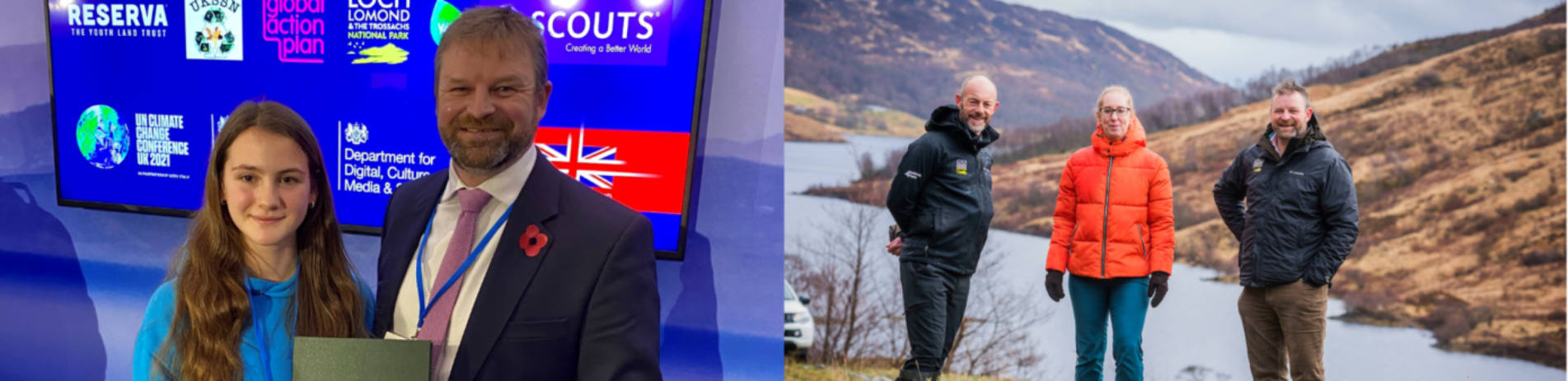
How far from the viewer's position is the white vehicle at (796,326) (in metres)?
5.20

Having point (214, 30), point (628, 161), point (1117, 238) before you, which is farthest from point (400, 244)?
point (214, 30)

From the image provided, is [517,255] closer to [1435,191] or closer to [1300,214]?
[1300,214]

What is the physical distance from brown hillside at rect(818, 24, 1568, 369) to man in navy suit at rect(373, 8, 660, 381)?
4.33m

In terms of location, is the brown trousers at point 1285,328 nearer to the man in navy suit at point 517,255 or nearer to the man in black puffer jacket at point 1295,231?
the man in black puffer jacket at point 1295,231

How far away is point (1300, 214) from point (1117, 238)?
579mm

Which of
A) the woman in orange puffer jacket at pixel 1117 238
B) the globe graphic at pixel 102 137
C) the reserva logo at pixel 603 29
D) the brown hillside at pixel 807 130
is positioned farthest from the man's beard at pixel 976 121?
the globe graphic at pixel 102 137

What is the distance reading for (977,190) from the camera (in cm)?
322

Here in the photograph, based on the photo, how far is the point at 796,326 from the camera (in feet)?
17.1

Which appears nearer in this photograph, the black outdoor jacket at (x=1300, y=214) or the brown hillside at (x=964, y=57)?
the black outdoor jacket at (x=1300, y=214)

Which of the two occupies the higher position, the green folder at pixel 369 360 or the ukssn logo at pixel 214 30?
the ukssn logo at pixel 214 30

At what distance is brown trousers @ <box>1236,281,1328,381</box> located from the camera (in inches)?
121

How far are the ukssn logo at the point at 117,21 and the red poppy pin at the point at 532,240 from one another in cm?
298

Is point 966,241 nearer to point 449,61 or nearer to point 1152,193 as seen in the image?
point 1152,193

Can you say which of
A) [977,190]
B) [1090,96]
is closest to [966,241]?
[977,190]
